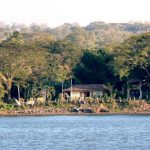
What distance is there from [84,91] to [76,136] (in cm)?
3612

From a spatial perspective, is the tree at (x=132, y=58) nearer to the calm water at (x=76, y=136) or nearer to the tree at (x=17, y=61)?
the tree at (x=17, y=61)

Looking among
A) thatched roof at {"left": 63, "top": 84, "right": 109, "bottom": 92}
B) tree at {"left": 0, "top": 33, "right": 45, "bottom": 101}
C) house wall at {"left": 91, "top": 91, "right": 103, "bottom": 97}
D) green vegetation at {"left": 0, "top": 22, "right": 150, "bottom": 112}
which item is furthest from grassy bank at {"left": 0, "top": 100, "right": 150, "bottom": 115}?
tree at {"left": 0, "top": 33, "right": 45, "bottom": 101}

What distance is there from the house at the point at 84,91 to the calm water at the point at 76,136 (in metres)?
19.8

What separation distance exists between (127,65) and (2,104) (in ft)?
42.6

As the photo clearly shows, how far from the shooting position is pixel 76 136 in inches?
1727

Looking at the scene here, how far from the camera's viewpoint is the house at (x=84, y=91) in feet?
258

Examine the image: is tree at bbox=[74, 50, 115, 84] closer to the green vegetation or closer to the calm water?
the green vegetation

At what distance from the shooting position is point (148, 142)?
38.9 meters

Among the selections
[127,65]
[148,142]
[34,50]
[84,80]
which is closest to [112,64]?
[127,65]

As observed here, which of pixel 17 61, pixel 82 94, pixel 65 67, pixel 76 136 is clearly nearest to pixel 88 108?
pixel 82 94

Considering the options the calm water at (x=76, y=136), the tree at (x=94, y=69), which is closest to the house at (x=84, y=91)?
the tree at (x=94, y=69)

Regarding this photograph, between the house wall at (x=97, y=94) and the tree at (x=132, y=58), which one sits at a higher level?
the tree at (x=132, y=58)

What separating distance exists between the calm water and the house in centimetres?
1980

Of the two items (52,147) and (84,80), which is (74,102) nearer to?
(84,80)
